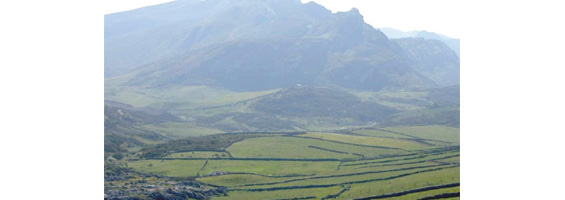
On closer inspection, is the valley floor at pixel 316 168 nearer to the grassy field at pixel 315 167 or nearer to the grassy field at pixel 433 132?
the grassy field at pixel 315 167

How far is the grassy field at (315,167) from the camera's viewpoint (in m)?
73.9

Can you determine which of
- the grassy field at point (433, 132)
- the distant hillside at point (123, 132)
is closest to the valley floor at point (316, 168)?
the distant hillside at point (123, 132)

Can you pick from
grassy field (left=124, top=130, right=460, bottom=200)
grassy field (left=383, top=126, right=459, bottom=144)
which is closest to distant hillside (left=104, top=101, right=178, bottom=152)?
grassy field (left=124, top=130, right=460, bottom=200)

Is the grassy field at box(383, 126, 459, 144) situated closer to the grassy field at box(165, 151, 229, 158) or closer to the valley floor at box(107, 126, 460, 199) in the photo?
the valley floor at box(107, 126, 460, 199)

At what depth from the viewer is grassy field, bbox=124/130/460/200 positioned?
73.9 meters

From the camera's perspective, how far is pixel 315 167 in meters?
102

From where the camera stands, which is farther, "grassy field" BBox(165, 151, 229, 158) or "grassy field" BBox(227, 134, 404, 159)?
"grassy field" BBox(227, 134, 404, 159)

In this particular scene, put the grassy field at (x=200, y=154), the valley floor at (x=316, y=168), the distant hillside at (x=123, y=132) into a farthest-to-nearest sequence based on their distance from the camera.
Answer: the distant hillside at (x=123, y=132)
the grassy field at (x=200, y=154)
the valley floor at (x=316, y=168)

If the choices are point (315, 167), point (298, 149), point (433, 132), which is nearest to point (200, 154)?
point (298, 149)

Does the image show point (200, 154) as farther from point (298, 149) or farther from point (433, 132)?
point (433, 132)

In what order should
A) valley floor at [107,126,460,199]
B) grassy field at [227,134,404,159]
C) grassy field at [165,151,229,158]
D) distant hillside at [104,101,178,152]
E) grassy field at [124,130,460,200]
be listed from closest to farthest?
valley floor at [107,126,460,199] < grassy field at [124,130,460,200] < grassy field at [165,151,229,158] < grassy field at [227,134,404,159] < distant hillside at [104,101,178,152]
